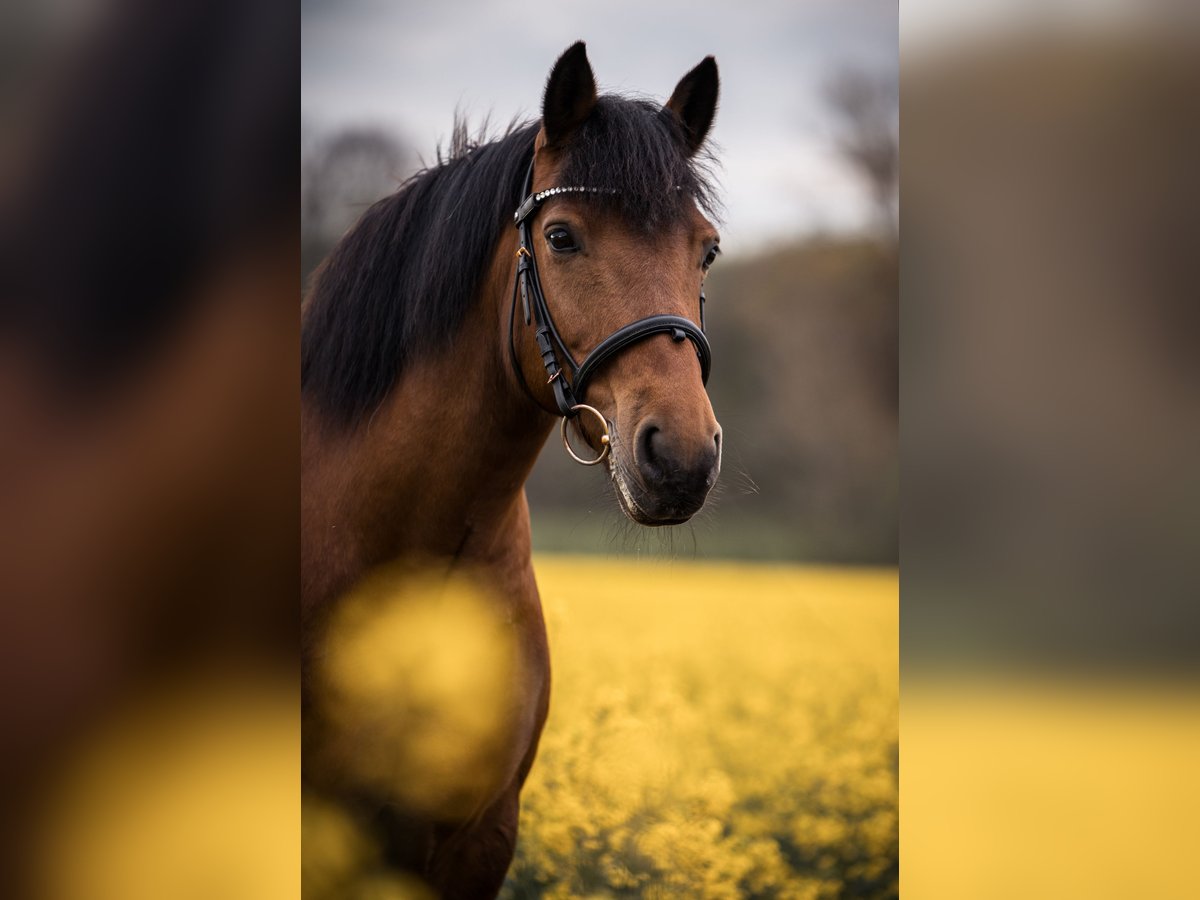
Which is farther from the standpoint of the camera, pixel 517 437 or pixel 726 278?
pixel 726 278

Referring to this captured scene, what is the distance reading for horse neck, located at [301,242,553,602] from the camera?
7.11ft

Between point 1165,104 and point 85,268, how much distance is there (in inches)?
81.7

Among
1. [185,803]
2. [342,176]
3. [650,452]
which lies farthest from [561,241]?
[185,803]

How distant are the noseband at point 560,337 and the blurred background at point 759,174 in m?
0.42

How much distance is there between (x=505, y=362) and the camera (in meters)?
2.11

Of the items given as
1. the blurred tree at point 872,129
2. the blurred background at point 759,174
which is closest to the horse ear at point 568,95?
the blurred background at point 759,174

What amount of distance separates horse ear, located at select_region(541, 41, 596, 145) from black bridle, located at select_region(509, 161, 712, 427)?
0.12m

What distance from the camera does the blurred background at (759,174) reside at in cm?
237

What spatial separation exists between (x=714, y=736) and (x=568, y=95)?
1.75 meters

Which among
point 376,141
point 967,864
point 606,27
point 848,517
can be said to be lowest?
point 967,864

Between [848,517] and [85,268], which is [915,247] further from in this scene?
[85,268]

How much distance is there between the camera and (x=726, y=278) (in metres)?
2.57

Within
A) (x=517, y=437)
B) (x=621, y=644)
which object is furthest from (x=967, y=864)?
(x=517, y=437)

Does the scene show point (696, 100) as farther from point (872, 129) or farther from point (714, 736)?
point (714, 736)
